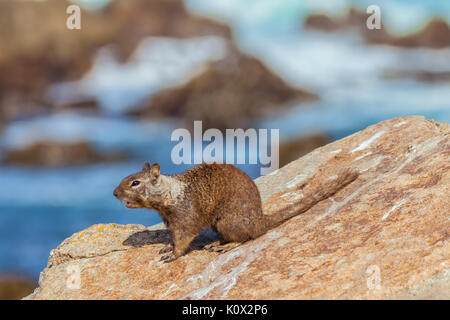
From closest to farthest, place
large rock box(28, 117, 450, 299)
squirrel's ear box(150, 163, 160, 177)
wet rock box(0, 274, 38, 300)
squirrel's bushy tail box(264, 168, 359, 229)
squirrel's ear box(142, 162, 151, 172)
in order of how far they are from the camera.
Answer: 1. large rock box(28, 117, 450, 299)
2. squirrel's ear box(150, 163, 160, 177)
3. squirrel's ear box(142, 162, 151, 172)
4. squirrel's bushy tail box(264, 168, 359, 229)
5. wet rock box(0, 274, 38, 300)

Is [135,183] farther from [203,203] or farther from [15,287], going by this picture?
[15,287]

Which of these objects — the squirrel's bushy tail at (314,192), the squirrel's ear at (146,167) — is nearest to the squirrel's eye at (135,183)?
the squirrel's ear at (146,167)

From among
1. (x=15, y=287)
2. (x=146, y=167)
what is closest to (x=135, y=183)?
(x=146, y=167)

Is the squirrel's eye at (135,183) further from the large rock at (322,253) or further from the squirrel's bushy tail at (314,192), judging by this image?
the squirrel's bushy tail at (314,192)

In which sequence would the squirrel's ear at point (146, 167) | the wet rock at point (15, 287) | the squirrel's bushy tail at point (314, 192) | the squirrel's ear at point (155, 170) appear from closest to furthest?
the squirrel's ear at point (155, 170) → the squirrel's ear at point (146, 167) → the squirrel's bushy tail at point (314, 192) → the wet rock at point (15, 287)

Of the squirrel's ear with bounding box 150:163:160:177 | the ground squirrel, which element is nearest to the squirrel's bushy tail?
the ground squirrel

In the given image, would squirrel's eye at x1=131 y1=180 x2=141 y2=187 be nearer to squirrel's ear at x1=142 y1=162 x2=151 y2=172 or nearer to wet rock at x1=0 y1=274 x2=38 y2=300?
squirrel's ear at x1=142 y1=162 x2=151 y2=172
